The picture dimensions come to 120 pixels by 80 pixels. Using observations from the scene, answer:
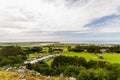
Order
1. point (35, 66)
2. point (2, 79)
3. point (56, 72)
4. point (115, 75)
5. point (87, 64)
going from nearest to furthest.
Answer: point (2, 79) → point (115, 75) → point (56, 72) → point (35, 66) → point (87, 64)

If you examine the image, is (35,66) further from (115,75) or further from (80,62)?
(115,75)

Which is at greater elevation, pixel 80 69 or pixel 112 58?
pixel 80 69

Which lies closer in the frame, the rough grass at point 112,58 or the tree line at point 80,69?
the tree line at point 80,69

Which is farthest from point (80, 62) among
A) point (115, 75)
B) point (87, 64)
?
point (115, 75)

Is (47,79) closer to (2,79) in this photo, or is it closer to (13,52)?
(2,79)

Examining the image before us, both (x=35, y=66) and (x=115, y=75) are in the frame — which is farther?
(x=35, y=66)

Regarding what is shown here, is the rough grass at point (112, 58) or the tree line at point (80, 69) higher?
the tree line at point (80, 69)

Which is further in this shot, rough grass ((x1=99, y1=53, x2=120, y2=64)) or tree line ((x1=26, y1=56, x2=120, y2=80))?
rough grass ((x1=99, y1=53, x2=120, y2=64))

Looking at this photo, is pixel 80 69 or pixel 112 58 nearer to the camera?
pixel 80 69

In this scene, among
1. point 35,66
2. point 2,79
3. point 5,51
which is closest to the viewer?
point 2,79

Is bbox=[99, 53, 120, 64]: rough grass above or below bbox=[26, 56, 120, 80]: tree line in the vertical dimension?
below

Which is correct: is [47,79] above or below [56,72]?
above
